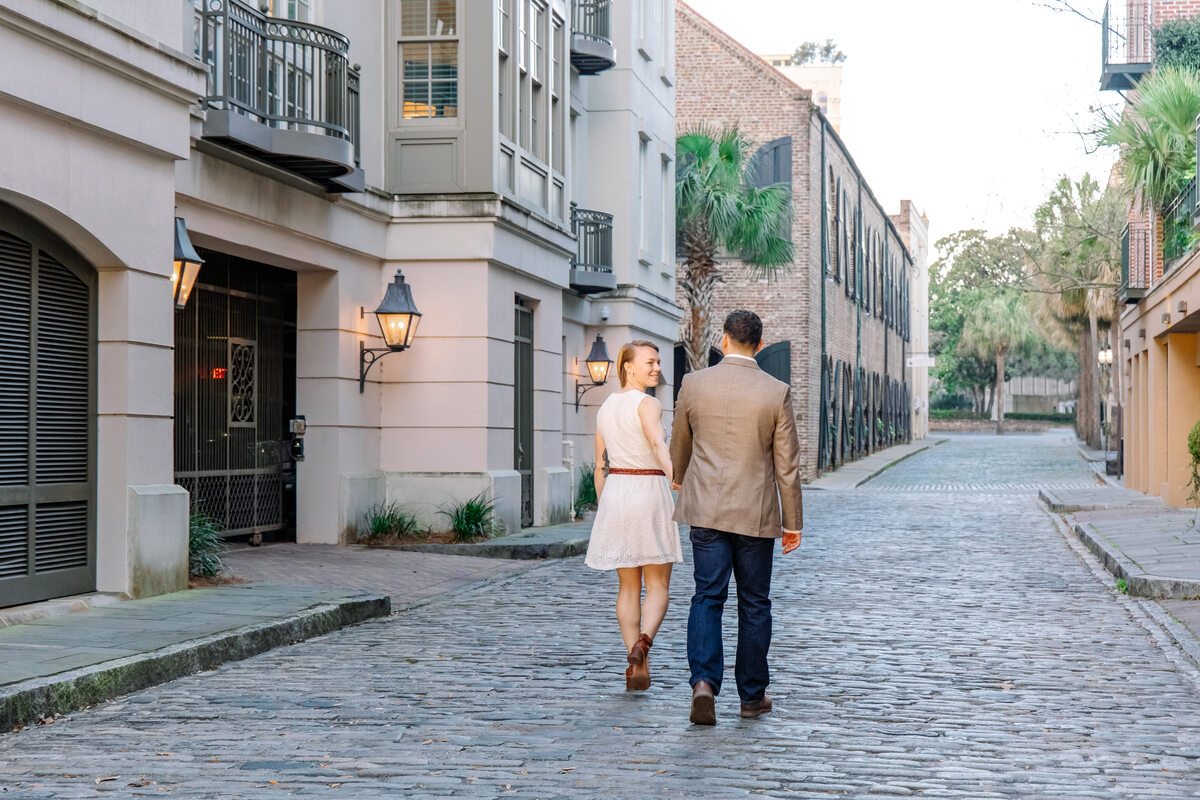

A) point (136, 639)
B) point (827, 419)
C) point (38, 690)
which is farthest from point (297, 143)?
point (827, 419)

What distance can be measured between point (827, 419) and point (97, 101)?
3011cm

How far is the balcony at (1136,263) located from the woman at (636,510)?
62.1ft

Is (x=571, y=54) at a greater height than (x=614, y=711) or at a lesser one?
greater

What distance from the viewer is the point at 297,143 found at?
1280 centimetres

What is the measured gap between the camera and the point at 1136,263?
25.4 meters

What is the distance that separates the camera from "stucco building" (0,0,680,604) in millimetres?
9414

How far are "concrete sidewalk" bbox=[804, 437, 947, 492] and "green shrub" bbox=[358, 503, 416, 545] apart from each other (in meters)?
16.5

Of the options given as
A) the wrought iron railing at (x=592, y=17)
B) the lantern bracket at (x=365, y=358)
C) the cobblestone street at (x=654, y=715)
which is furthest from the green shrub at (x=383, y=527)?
the wrought iron railing at (x=592, y=17)

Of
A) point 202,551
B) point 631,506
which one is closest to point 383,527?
point 202,551

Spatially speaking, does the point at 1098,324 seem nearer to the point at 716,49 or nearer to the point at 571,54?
the point at 716,49

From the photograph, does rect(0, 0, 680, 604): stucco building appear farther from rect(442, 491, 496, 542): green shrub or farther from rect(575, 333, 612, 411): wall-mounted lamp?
rect(575, 333, 612, 411): wall-mounted lamp

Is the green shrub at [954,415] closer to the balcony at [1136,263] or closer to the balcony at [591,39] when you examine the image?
the balcony at [1136,263]

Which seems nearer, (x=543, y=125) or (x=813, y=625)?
(x=813, y=625)

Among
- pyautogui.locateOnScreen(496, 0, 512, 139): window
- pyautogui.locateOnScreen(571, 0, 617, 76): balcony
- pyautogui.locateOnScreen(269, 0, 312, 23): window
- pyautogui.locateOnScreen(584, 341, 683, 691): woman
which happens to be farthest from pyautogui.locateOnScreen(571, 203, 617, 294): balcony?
pyautogui.locateOnScreen(584, 341, 683, 691): woman
